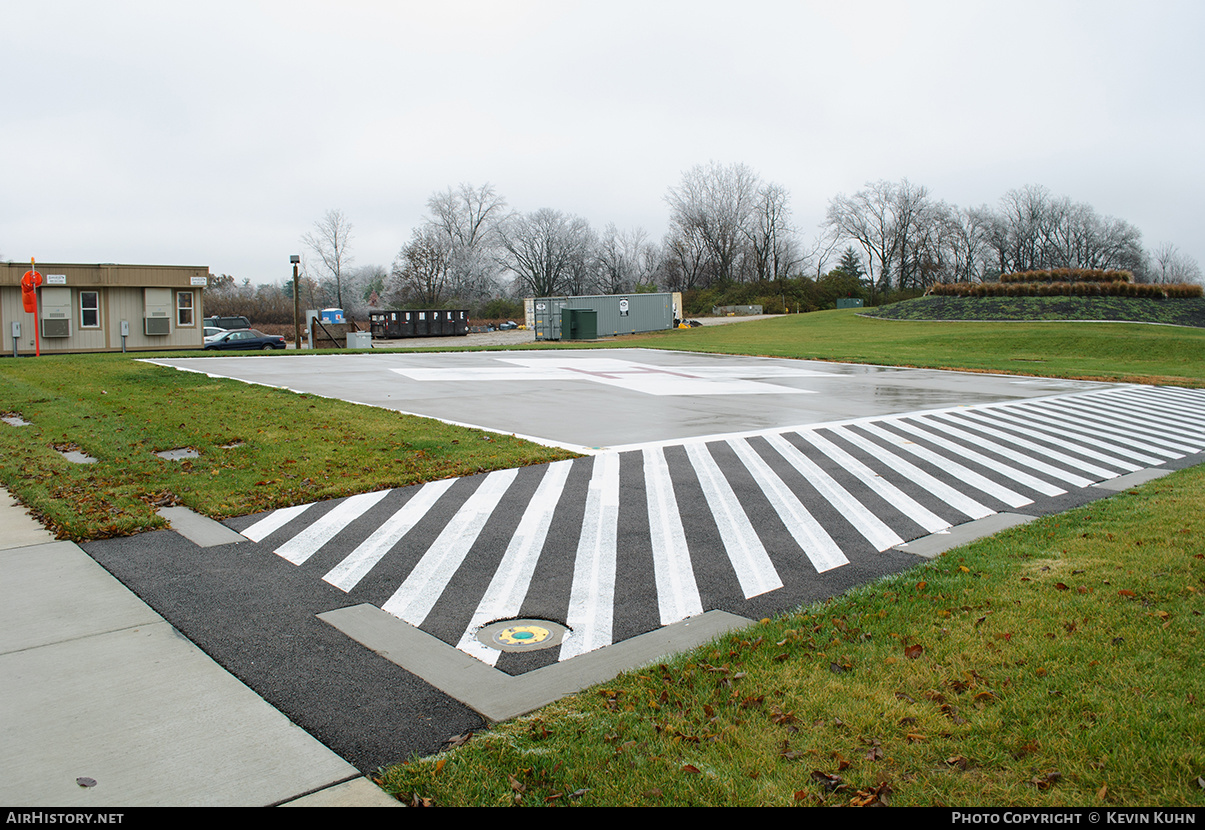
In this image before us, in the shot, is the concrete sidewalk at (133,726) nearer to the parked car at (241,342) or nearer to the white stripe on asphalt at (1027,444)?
the white stripe on asphalt at (1027,444)

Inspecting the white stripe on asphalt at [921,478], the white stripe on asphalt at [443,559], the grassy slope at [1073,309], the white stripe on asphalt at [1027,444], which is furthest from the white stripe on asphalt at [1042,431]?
the grassy slope at [1073,309]

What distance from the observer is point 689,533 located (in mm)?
6965

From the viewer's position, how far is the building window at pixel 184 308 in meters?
33.6

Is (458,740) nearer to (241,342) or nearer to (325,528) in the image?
(325,528)

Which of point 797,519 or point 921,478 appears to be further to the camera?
point 921,478

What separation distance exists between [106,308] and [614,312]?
Answer: 28.8 metres

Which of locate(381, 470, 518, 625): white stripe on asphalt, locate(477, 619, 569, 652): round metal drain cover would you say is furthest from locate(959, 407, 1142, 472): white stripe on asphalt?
locate(477, 619, 569, 652): round metal drain cover

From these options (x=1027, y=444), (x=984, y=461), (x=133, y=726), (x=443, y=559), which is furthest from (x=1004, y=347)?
(x=133, y=726)

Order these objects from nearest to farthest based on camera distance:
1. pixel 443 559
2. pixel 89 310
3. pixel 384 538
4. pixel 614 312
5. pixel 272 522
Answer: pixel 443 559 < pixel 384 538 < pixel 272 522 < pixel 89 310 < pixel 614 312

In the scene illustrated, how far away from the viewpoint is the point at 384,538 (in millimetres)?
6617

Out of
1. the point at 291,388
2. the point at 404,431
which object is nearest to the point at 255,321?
the point at 291,388

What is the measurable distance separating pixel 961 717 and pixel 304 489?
643 centimetres

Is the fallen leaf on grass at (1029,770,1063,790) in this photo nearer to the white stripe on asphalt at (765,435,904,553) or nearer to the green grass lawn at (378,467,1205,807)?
the green grass lawn at (378,467,1205,807)

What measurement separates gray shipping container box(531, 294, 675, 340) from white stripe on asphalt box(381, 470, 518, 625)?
40221mm
